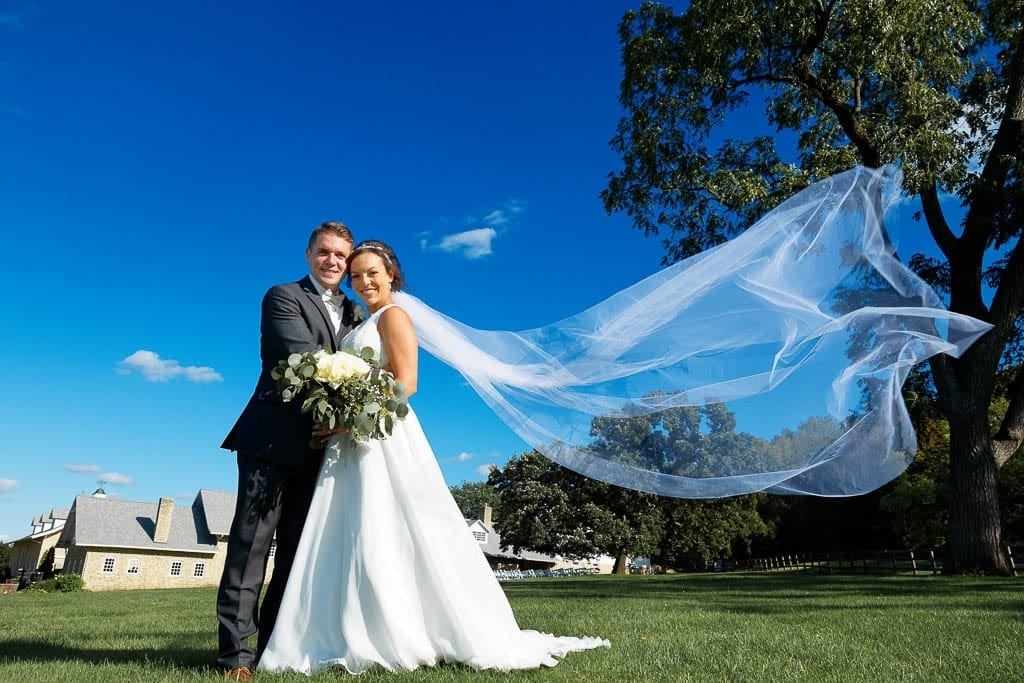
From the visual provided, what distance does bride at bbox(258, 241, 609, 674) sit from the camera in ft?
14.8

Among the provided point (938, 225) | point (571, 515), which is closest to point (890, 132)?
point (938, 225)

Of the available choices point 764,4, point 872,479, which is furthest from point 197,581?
point 872,479

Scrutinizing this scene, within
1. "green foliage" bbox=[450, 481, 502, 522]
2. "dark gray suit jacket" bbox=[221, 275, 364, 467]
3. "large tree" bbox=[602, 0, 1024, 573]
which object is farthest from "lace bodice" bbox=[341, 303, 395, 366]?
"green foliage" bbox=[450, 481, 502, 522]

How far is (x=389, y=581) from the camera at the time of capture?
15.1 feet

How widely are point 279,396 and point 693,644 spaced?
367cm

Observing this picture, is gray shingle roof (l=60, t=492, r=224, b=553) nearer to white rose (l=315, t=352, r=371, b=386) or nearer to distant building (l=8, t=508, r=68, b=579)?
distant building (l=8, t=508, r=68, b=579)

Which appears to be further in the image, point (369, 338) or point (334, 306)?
point (334, 306)

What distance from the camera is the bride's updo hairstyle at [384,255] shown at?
5.35 meters

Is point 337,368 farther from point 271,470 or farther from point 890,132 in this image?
point 890,132

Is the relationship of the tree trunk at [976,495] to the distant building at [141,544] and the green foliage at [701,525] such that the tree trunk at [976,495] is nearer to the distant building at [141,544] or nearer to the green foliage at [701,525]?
the green foliage at [701,525]

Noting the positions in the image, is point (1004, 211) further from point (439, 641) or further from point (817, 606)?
point (439, 641)

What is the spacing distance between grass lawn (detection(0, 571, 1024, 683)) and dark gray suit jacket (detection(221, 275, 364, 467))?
4.54 ft

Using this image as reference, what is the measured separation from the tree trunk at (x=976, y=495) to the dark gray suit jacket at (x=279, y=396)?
57.8 feet

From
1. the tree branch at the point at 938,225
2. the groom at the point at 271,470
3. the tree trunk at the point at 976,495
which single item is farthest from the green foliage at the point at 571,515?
the groom at the point at 271,470
